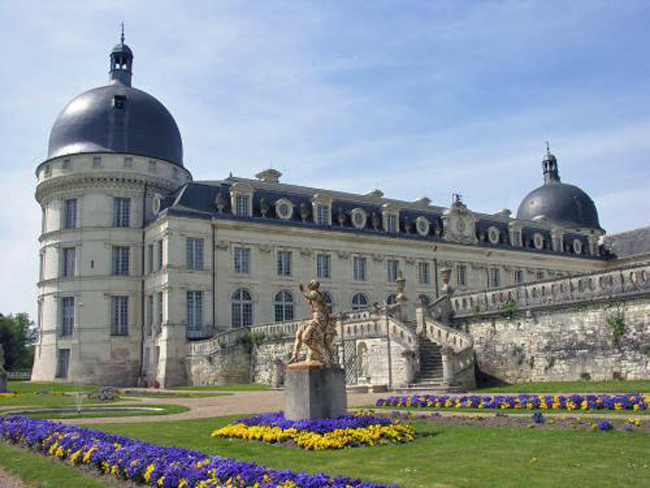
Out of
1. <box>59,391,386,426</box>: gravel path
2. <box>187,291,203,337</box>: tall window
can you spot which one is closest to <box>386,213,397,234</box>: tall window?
<box>187,291,203,337</box>: tall window

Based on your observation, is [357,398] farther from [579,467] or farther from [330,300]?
[330,300]

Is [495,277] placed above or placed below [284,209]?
below

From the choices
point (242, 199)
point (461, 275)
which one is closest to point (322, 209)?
point (242, 199)

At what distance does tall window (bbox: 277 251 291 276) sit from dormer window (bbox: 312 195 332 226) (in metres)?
3.69

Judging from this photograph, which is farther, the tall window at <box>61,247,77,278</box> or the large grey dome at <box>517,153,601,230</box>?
the large grey dome at <box>517,153,601,230</box>

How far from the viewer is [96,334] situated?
4631cm

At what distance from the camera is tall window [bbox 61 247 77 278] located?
47969 mm

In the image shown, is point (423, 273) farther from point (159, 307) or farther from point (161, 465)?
point (161, 465)

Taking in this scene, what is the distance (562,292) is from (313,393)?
15.8 meters

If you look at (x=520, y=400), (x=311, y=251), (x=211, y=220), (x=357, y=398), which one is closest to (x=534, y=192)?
(x=311, y=251)

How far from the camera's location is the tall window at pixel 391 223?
184 feet

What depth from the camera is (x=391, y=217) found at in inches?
2219

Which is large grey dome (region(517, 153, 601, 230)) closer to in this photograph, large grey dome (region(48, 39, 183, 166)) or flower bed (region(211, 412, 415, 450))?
large grey dome (region(48, 39, 183, 166))

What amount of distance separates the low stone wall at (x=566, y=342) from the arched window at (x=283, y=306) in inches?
809
